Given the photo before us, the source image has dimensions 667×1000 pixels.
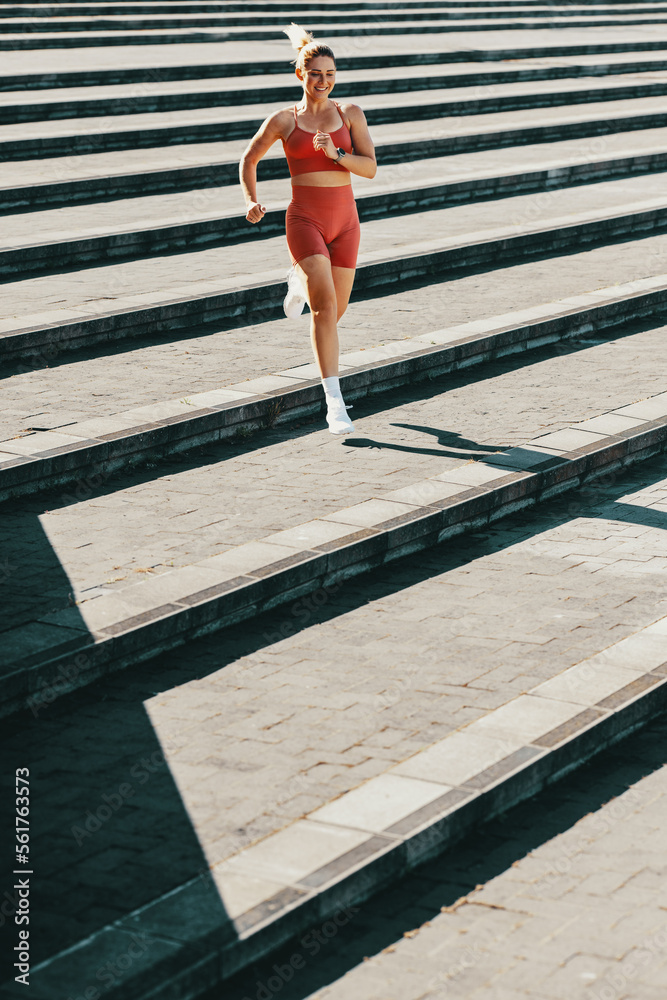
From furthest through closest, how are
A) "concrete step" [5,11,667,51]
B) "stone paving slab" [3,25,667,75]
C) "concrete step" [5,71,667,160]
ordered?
1. "concrete step" [5,11,667,51]
2. "stone paving slab" [3,25,667,75]
3. "concrete step" [5,71,667,160]

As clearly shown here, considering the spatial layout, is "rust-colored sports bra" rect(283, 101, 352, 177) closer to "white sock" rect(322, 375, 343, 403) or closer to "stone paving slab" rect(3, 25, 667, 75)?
"white sock" rect(322, 375, 343, 403)

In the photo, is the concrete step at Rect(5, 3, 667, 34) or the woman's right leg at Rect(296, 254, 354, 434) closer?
the woman's right leg at Rect(296, 254, 354, 434)

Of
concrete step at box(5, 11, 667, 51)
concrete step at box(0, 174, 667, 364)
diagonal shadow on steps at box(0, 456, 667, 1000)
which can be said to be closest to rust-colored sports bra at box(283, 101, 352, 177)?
concrete step at box(0, 174, 667, 364)

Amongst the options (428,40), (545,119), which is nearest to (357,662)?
(545,119)

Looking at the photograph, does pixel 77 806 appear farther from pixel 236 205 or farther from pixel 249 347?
pixel 236 205

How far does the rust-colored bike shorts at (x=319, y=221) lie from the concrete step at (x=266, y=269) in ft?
8.45

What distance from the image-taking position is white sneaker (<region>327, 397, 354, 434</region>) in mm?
8383

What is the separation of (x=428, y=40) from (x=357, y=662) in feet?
73.5

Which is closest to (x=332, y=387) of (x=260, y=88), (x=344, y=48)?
(x=260, y=88)

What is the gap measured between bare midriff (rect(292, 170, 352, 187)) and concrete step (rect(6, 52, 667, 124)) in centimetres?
992

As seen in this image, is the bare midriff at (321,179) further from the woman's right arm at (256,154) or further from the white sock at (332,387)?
the white sock at (332,387)

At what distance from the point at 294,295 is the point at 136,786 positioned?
4.40 meters

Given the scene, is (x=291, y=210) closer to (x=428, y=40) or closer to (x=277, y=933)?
(x=277, y=933)

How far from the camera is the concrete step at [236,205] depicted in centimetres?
1226
